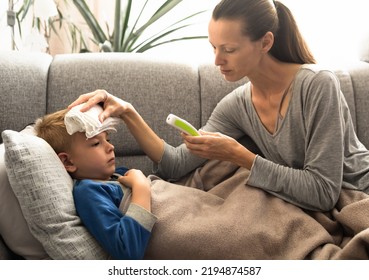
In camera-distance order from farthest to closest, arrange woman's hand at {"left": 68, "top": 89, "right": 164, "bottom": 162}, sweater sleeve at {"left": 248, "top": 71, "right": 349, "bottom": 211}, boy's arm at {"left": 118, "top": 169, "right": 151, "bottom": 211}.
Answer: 1. woman's hand at {"left": 68, "top": 89, "right": 164, "bottom": 162}
2. sweater sleeve at {"left": 248, "top": 71, "right": 349, "bottom": 211}
3. boy's arm at {"left": 118, "top": 169, "right": 151, "bottom": 211}

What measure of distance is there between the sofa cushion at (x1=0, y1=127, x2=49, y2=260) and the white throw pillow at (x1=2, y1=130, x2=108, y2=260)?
0.04m

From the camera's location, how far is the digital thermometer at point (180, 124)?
4.43 feet

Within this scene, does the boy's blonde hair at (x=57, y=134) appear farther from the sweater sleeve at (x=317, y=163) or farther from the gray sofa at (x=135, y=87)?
the sweater sleeve at (x=317, y=163)

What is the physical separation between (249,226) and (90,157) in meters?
0.47

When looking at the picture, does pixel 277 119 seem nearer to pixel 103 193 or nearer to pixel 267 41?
pixel 267 41

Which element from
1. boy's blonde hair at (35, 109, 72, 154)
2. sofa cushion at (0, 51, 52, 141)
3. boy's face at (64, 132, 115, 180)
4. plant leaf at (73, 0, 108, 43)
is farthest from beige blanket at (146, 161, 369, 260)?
plant leaf at (73, 0, 108, 43)

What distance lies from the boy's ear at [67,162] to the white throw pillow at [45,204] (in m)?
0.13

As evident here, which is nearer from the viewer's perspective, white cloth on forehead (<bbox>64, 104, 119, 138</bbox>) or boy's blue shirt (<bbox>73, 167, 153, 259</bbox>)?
boy's blue shirt (<bbox>73, 167, 153, 259</bbox>)

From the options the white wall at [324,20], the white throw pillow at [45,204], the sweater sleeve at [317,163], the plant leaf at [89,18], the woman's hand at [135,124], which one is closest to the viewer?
the white throw pillow at [45,204]

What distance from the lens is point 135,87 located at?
5.59 ft

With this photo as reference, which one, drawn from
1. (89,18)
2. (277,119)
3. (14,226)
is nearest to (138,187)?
(14,226)

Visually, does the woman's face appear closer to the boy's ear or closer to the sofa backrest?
the sofa backrest

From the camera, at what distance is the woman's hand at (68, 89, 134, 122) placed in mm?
1381

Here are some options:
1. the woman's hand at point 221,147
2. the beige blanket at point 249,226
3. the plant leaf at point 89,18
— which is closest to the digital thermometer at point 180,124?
the woman's hand at point 221,147
